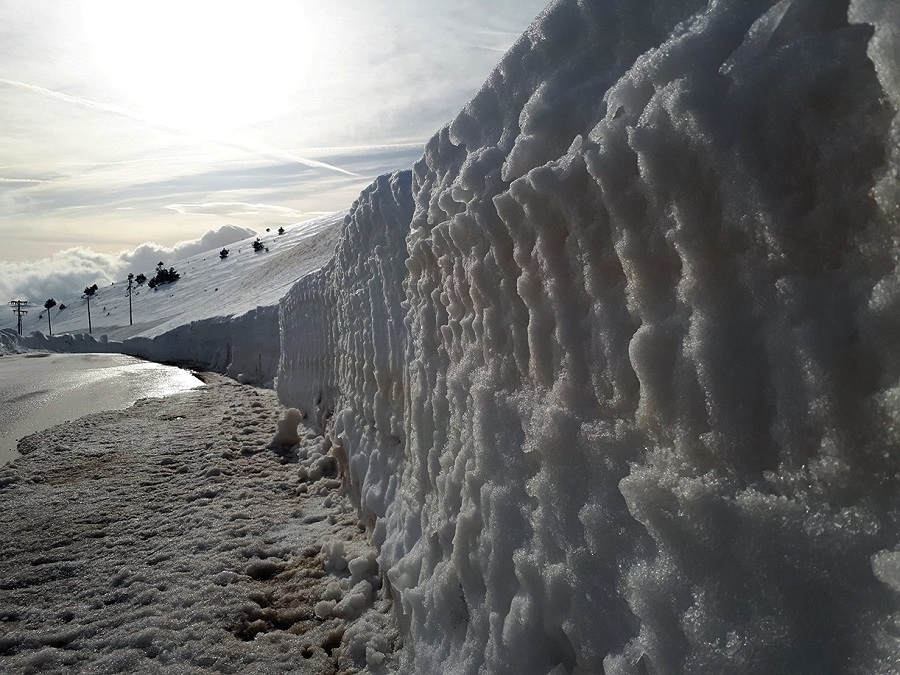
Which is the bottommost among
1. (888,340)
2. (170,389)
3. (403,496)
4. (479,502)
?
(170,389)

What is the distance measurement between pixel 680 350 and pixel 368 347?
3415mm

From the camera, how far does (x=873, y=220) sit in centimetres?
85

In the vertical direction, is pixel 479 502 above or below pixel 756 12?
below

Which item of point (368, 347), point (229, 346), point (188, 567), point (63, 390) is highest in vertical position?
point (368, 347)

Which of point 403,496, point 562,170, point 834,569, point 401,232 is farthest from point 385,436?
point 834,569

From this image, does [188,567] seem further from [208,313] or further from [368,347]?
[208,313]

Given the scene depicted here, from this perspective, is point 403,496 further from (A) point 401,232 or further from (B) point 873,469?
(B) point 873,469

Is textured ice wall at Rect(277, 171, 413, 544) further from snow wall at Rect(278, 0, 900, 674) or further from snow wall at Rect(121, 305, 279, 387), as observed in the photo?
snow wall at Rect(121, 305, 279, 387)

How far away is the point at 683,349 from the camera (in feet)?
3.65

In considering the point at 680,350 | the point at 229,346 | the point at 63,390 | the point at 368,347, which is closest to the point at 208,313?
the point at 229,346

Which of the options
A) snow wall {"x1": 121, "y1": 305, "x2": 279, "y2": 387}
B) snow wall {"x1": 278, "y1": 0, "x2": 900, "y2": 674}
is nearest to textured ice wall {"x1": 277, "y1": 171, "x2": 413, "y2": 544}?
snow wall {"x1": 278, "y1": 0, "x2": 900, "y2": 674}

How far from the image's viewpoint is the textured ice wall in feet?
11.8

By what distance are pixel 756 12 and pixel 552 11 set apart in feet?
2.51

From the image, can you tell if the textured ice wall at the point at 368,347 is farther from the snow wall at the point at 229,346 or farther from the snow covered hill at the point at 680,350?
the snow wall at the point at 229,346
